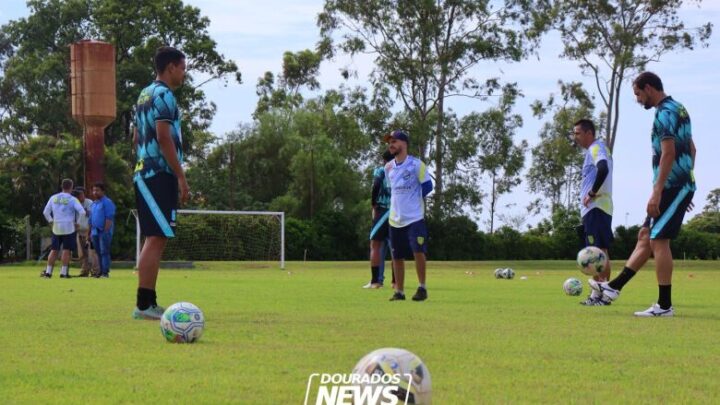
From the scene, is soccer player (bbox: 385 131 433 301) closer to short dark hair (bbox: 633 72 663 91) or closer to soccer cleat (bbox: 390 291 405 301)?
soccer cleat (bbox: 390 291 405 301)

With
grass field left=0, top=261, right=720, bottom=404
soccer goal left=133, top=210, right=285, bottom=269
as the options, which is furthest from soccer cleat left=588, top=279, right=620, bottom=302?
soccer goal left=133, top=210, right=285, bottom=269

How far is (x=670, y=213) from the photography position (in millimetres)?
10742

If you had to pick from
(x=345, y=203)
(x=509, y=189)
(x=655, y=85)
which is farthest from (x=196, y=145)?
(x=655, y=85)

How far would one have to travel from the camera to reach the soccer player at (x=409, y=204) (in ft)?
44.0

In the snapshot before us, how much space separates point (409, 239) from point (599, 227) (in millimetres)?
2386

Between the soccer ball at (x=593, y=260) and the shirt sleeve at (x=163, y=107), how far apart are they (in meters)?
5.67

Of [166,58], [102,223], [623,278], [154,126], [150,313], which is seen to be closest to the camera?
[150,313]

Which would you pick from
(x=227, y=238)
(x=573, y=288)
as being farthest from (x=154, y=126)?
(x=227, y=238)

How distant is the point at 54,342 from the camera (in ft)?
25.6

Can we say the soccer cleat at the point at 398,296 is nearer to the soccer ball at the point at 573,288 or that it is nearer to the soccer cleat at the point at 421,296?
the soccer cleat at the point at 421,296

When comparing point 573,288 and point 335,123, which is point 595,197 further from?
point 335,123

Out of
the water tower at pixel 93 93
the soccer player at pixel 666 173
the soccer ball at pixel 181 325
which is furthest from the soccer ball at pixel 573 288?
the water tower at pixel 93 93

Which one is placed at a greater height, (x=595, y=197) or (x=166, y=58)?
(x=166, y=58)

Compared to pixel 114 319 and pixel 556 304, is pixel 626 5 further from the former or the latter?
pixel 114 319
